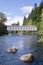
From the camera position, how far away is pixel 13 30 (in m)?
129

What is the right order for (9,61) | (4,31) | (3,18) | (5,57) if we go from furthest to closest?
1. (3,18)
2. (4,31)
3. (5,57)
4. (9,61)

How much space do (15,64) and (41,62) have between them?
3448mm

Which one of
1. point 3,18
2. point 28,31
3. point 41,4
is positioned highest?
point 41,4

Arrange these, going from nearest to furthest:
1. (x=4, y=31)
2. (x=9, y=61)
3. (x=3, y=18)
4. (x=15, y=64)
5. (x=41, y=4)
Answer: (x=15, y=64)
(x=9, y=61)
(x=41, y=4)
(x=4, y=31)
(x=3, y=18)

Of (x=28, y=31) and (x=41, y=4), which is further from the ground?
(x=41, y=4)

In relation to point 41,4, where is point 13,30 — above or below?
below

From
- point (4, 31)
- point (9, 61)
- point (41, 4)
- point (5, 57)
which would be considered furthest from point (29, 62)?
point (4, 31)

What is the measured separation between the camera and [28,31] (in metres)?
130

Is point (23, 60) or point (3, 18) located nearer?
point (23, 60)

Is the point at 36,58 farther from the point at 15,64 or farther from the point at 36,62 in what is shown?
the point at 15,64

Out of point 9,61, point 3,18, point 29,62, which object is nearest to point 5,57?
point 9,61

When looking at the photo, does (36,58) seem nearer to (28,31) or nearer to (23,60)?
(23,60)

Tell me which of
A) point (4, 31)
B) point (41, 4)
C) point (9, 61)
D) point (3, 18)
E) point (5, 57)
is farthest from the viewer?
point (3, 18)

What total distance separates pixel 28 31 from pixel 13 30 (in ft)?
29.3
